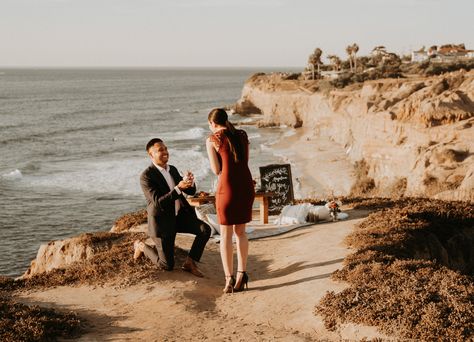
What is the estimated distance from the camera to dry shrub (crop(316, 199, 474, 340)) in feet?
22.2

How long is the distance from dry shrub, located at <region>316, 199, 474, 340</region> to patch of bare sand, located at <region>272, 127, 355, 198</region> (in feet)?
32.1

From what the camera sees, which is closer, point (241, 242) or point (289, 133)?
Answer: point (241, 242)

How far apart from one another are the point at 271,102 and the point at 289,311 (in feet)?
218

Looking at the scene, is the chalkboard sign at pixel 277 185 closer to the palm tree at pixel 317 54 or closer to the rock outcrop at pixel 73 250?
the rock outcrop at pixel 73 250

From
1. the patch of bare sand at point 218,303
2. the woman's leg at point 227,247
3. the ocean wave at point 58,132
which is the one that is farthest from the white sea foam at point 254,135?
the woman's leg at point 227,247

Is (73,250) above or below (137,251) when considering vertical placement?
below

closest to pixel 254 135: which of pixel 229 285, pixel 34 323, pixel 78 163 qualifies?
pixel 78 163

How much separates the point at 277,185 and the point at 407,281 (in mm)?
7864

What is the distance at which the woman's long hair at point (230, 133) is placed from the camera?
8031 millimetres

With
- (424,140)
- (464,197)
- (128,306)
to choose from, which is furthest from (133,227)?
(424,140)

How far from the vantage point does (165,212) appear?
9.59 meters

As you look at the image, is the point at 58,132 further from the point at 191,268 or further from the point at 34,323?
the point at 34,323

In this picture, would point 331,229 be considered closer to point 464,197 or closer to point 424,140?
point 464,197

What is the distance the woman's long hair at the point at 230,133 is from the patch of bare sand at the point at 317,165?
14.4 metres
